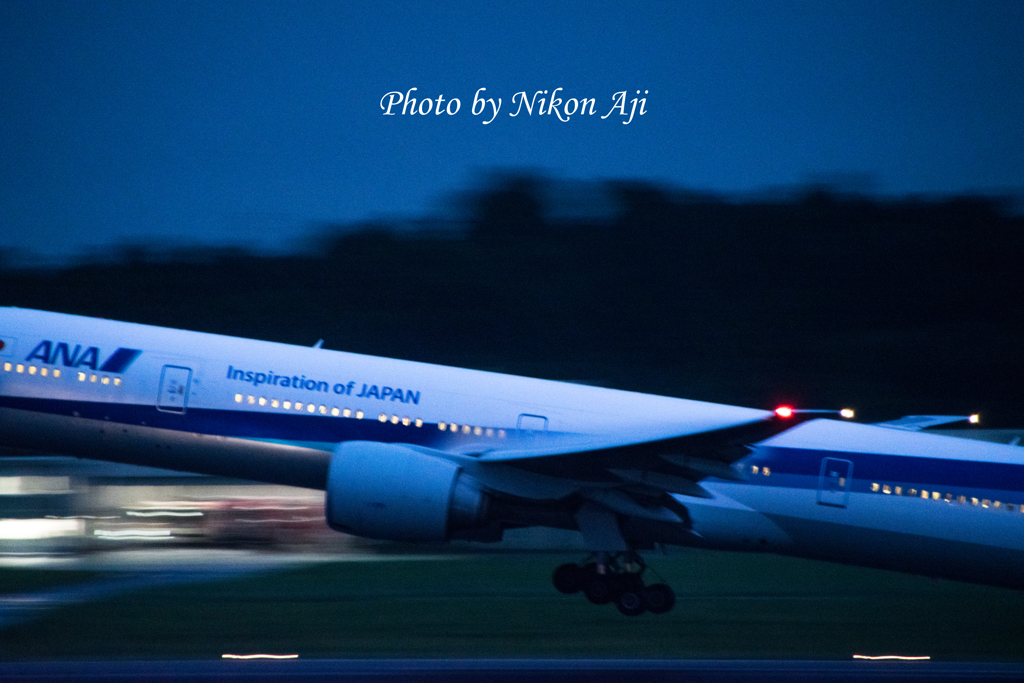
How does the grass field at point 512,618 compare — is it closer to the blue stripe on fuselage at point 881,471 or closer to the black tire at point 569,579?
the black tire at point 569,579

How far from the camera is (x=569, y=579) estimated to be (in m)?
13.9

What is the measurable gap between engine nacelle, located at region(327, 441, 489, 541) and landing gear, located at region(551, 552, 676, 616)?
237cm

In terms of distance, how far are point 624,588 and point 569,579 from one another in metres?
0.73

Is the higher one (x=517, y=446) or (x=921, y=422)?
(x=921, y=422)

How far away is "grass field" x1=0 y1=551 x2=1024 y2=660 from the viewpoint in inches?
484

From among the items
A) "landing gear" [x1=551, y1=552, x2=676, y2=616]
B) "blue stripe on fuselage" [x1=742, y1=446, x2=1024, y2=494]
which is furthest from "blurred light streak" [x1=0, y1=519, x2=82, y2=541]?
"blue stripe on fuselage" [x1=742, y1=446, x2=1024, y2=494]

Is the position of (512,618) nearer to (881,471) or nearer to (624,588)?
(624,588)

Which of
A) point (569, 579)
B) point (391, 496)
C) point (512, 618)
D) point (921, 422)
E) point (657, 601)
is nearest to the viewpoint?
point (391, 496)

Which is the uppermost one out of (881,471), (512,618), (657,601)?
(881,471)

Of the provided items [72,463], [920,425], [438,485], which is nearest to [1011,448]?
[920,425]

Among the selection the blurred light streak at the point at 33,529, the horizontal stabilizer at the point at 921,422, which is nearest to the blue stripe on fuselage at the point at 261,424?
the horizontal stabilizer at the point at 921,422

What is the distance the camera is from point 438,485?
1226cm

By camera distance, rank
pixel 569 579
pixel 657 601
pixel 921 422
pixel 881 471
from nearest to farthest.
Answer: pixel 881 471 < pixel 657 601 < pixel 569 579 < pixel 921 422

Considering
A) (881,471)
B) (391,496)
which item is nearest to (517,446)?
(391,496)
